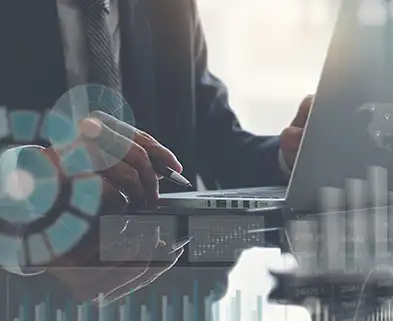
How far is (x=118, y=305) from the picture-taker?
830 millimetres

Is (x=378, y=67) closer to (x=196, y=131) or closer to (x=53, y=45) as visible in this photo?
(x=196, y=131)

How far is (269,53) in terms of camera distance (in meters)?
0.83

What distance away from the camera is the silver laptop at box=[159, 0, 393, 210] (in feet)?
2.73

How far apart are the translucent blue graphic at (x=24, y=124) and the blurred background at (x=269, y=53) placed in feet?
0.92

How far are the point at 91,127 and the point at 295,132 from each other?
0.31 m

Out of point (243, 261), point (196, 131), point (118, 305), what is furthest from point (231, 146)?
point (118, 305)

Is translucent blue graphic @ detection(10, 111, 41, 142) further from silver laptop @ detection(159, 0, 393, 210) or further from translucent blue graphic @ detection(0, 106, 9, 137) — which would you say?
silver laptop @ detection(159, 0, 393, 210)

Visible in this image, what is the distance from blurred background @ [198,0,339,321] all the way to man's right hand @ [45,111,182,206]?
5.8 inches

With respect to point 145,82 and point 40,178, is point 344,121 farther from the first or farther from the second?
point 40,178

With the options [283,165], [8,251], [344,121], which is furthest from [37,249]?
[344,121]

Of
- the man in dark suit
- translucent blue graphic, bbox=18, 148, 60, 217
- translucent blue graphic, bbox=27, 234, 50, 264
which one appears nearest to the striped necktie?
the man in dark suit

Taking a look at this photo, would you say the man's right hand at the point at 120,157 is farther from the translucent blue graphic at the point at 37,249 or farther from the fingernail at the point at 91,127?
the translucent blue graphic at the point at 37,249

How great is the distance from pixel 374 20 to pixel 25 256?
65cm

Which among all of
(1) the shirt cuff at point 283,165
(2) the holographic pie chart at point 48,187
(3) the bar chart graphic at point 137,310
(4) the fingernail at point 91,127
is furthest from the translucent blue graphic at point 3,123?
(1) the shirt cuff at point 283,165
